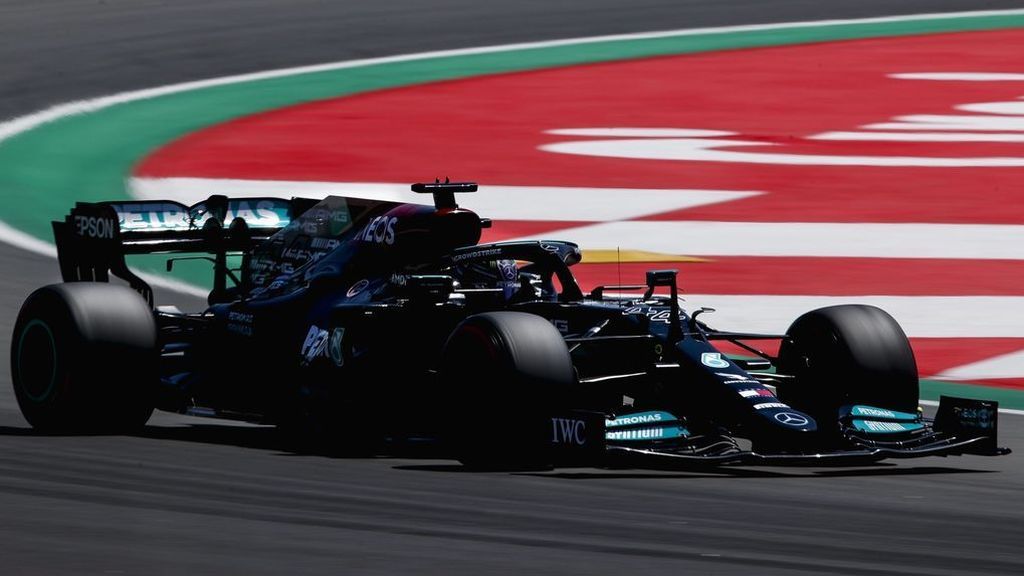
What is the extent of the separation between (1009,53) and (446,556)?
81.5ft

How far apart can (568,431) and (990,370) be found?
4602mm

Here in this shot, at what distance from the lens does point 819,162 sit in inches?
874

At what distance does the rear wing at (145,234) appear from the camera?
12.0 meters

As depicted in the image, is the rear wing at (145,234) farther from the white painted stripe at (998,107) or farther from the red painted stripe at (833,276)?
the white painted stripe at (998,107)

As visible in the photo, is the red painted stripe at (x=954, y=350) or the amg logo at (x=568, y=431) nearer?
the amg logo at (x=568, y=431)

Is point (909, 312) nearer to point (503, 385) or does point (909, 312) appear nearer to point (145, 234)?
point (145, 234)

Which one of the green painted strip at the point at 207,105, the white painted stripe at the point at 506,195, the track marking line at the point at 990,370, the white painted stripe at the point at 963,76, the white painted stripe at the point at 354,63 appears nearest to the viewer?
the track marking line at the point at 990,370

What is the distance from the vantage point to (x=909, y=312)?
14938 mm

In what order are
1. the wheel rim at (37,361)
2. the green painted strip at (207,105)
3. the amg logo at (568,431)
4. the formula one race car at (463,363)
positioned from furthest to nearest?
the green painted strip at (207,105), the wheel rim at (37,361), the formula one race car at (463,363), the amg logo at (568,431)

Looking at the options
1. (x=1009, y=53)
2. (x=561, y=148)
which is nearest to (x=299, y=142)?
(x=561, y=148)

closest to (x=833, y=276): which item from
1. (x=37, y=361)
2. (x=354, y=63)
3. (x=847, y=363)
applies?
(x=847, y=363)

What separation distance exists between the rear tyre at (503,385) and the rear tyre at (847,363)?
5.01 feet

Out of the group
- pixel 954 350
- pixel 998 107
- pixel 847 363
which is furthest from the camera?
pixel 998 107

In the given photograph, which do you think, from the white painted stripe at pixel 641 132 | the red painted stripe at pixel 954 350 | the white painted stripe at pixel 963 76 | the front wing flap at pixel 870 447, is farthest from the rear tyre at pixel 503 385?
the white painted stripe at pixel 963 76
